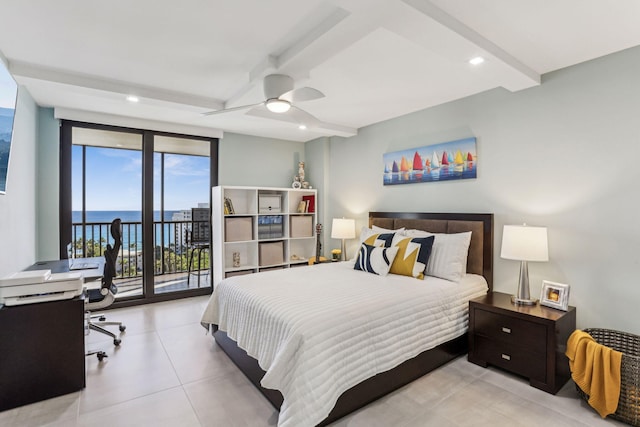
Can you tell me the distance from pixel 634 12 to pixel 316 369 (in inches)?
108

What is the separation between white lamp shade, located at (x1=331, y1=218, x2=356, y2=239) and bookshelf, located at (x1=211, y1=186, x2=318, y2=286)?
0.80 meters

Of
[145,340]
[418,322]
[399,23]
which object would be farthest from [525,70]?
[145,340]

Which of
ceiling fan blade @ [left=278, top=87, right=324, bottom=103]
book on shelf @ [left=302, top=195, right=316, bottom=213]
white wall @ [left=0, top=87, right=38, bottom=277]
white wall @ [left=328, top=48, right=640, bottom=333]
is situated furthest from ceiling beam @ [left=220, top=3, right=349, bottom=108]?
book on shelf @ [left=302, top=195, right=316, bottom=213]

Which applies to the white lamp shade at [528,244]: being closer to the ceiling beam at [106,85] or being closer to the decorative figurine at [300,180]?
the ceiling beam at [106,85]

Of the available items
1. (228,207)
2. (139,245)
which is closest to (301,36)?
(228,207)

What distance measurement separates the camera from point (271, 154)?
5.25 metres

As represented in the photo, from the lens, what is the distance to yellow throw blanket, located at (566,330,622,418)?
1.94 metres

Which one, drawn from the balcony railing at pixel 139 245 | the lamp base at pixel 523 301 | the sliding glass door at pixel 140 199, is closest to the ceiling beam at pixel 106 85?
the sliding glass door at pixel 140 199

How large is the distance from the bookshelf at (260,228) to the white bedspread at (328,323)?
1686 mm

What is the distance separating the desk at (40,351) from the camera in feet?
6.88

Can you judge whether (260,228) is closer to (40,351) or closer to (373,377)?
(40,351)

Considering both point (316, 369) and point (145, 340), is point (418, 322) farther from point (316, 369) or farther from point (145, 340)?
point (145, 340)

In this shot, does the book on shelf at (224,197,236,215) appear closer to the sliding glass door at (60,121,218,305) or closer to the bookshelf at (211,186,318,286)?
the bookshelf at (211,186,318,286)

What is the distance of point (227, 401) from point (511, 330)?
2153mm
